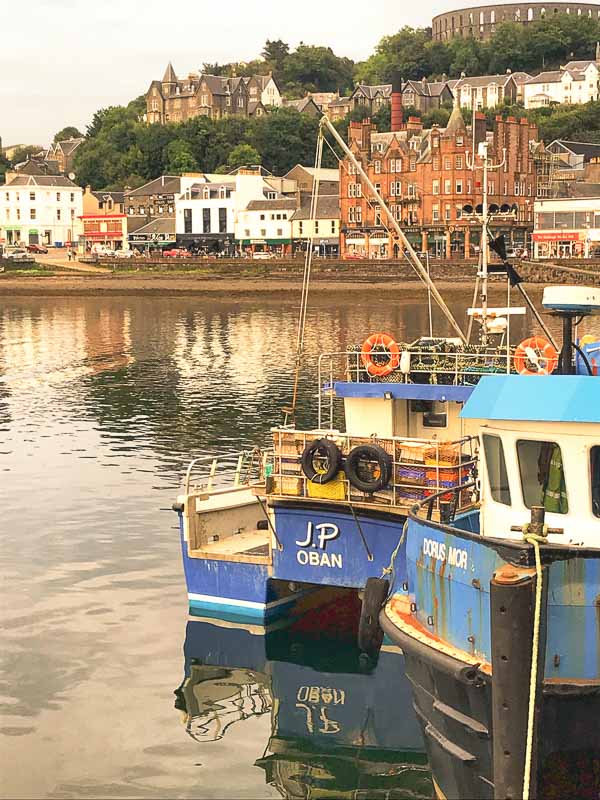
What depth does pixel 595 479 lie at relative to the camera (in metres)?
15.6

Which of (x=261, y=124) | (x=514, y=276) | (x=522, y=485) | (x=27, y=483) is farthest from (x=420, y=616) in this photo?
(x=261, y=124)

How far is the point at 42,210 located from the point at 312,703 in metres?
168

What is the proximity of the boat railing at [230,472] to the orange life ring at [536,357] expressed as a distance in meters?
5.06

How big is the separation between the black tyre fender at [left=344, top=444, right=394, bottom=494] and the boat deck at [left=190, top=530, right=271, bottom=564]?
2128 millimetres

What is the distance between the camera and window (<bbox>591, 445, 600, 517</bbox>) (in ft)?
51.2

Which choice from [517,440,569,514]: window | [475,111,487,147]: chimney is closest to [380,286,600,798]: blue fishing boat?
[517,440,569,514]: window

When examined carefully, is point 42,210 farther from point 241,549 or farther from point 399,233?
point 241,549

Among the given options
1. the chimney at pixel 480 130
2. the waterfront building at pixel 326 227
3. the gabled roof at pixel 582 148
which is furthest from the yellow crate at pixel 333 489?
the gabled roof at pixel 582 148

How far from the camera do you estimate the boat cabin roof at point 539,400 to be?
15.6 meters

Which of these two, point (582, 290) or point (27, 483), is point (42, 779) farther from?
point (27, 483)

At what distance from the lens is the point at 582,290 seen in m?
18.4

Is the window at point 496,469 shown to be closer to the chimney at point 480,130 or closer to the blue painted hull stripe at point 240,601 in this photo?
the blue painted hull stripe at point 240,601

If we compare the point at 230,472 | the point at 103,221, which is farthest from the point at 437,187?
the point at 230,472

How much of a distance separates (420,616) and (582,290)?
214 inches
